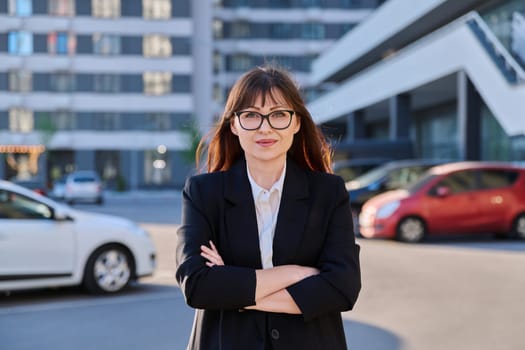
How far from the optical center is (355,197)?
16500mm

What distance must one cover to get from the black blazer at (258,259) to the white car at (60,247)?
233 inches

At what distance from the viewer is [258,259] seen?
96.3 inches

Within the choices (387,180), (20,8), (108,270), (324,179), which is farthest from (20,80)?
(324,179)

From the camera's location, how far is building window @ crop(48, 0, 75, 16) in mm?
54156

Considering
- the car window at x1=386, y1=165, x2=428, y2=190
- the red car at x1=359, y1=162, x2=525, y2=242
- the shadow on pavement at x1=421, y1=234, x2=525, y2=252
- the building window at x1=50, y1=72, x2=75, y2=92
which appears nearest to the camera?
the shadow on pavement at x1=421, y1=234, x2=525, y2=252

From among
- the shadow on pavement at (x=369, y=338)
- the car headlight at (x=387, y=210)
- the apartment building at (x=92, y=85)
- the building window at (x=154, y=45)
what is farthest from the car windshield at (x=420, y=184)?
the building window at (x=154, y=45)

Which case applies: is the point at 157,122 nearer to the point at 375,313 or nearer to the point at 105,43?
the point at 105,43

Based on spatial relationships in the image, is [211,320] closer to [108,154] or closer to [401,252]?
[401,252]

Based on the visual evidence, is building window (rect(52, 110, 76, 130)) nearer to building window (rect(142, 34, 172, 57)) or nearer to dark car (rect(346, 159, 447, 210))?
building window (rect(142, 34, 172, 57))

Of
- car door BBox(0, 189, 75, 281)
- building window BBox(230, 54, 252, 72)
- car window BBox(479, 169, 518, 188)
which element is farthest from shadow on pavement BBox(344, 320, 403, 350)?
building window BBox(230, 54, 252, 72)

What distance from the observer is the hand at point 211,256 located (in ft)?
8.07

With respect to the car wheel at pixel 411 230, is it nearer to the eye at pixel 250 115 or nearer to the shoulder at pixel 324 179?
the shoulder at pixel 324 179

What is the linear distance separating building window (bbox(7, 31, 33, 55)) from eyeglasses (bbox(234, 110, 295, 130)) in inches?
2191

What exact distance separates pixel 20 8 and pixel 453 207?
4820 centimetres
